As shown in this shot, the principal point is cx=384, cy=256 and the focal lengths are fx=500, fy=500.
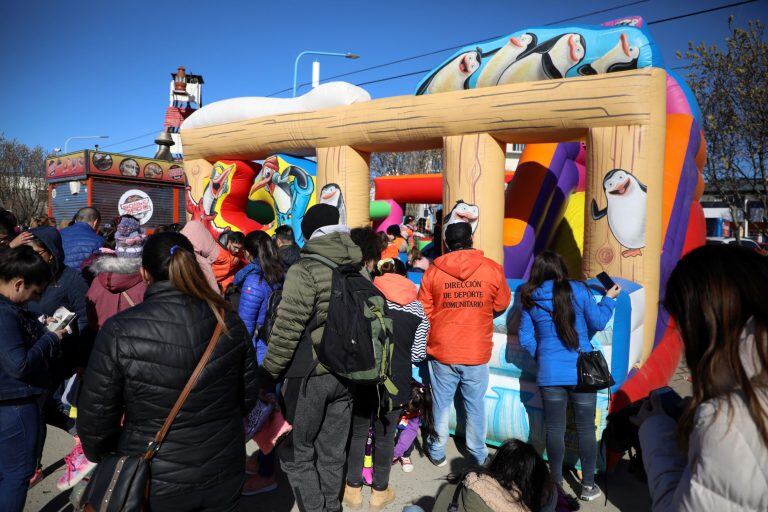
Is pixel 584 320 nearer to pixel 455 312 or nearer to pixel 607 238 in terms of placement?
pixel 455 312

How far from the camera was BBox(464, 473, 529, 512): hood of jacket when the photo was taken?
1688 mm

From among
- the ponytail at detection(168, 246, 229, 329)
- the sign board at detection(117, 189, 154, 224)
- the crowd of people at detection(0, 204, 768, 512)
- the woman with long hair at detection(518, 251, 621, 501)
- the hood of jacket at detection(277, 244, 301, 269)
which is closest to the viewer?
the crowd of people at detection(0, 204, 768, 512)

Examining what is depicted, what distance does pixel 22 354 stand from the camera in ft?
7.18

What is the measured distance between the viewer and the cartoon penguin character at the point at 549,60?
15.7 feet

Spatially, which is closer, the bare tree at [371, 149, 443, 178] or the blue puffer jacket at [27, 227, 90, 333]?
the blue puffer jacket at [27, 227, 90, 333]

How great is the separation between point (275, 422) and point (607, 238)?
3.20 m

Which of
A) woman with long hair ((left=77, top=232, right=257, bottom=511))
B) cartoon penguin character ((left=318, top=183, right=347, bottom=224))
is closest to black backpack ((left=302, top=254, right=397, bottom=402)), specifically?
woman with long hair ((left=77, top=232, right=257, bottom=511))

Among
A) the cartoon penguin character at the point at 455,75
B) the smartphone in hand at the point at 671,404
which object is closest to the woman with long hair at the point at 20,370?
the smartphone in hand at the point at 671,404

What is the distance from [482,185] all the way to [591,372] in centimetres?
254

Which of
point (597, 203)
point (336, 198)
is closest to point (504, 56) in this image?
point (597, 203)

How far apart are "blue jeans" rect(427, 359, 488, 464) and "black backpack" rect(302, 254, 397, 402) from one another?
842mm

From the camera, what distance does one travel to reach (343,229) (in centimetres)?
264

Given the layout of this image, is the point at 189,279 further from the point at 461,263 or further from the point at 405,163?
the point at 405,163

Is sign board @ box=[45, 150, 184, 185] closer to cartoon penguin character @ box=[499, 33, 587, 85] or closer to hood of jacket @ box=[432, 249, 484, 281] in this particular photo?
cartoon penguin character @ box=[499, 33, 587, 85]
